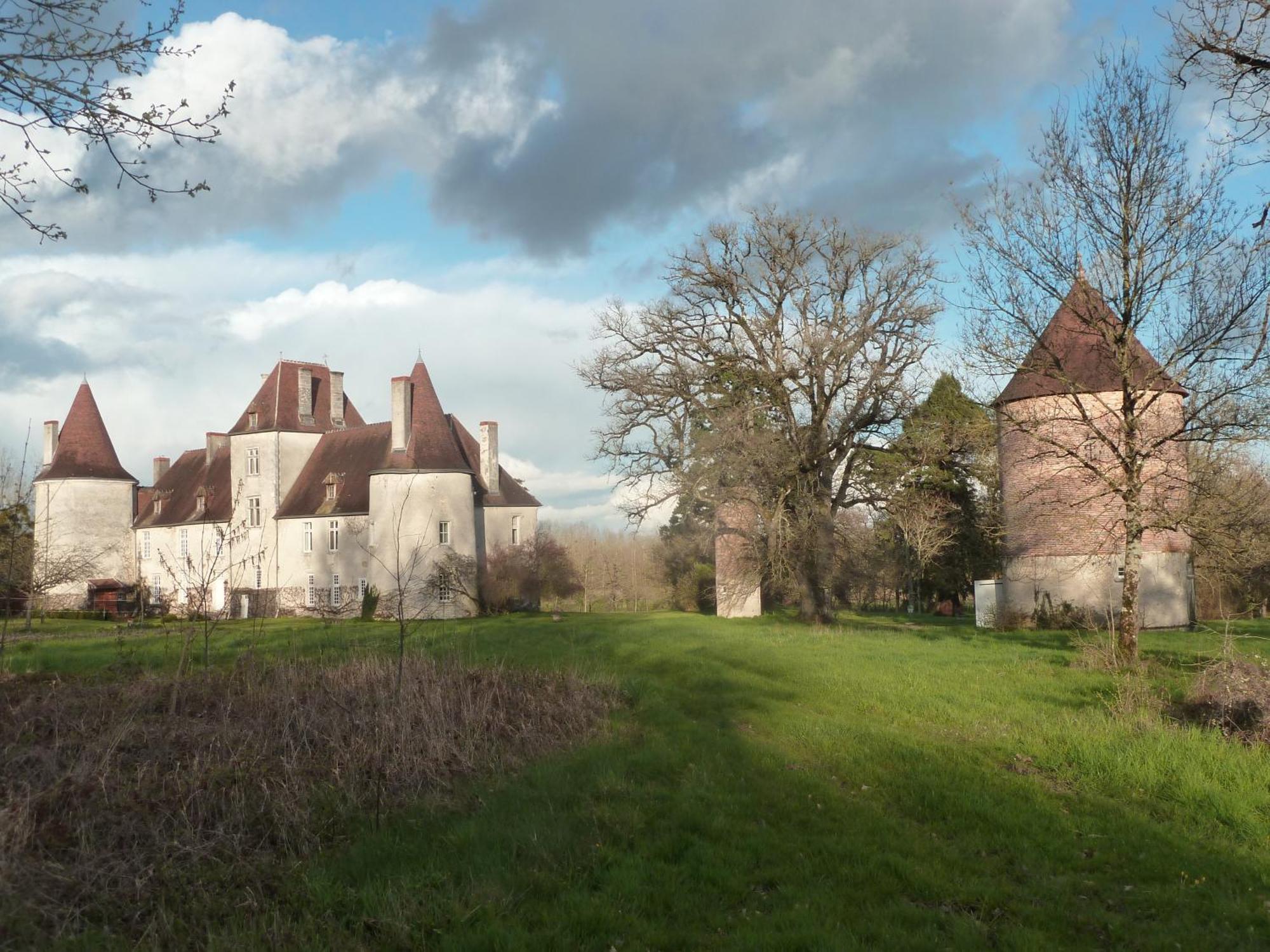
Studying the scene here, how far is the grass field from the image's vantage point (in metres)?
Answer: 5.62

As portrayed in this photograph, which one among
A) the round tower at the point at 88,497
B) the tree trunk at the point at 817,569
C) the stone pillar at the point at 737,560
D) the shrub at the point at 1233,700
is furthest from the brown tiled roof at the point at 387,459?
the shrub at the point at 1233,700

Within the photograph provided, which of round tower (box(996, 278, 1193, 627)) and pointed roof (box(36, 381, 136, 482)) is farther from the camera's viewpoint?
pointed roof (box(36, 381, 136, 482))

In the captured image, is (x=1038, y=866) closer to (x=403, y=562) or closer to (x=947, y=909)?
(x=947, y=909)

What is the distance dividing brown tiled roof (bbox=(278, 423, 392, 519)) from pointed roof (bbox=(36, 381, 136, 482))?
12.4m


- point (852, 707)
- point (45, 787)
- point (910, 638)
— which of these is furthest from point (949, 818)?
point (910, 638)

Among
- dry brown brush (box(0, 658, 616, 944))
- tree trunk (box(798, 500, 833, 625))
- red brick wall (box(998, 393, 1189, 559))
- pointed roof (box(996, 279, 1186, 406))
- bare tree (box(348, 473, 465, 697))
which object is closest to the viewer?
dry brown brush (box(0, 658, 616, 944))

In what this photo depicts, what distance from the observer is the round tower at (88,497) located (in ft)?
169

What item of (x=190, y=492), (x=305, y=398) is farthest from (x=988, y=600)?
(x=190, y=492)

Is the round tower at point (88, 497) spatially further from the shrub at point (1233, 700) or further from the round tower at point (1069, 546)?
the shrub at point (1233, 700)

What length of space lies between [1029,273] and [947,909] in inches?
459

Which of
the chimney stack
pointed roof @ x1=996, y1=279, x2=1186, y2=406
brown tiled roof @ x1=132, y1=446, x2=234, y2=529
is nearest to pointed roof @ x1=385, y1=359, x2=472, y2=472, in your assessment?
the chimney stack

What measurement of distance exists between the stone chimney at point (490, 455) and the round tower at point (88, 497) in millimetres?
20817

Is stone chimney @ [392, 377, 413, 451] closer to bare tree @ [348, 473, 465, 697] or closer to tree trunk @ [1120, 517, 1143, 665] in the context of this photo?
bare tree @ [348, 473, 465, 697]

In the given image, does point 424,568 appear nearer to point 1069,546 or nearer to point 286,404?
point 286,404
